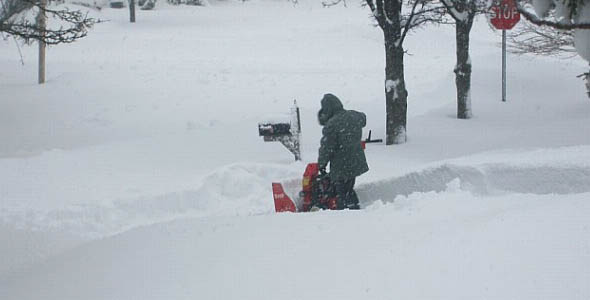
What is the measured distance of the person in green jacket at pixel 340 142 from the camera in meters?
8.04

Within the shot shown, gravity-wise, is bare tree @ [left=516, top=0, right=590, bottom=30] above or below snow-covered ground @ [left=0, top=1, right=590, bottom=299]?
above

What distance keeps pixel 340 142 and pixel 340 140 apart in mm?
24

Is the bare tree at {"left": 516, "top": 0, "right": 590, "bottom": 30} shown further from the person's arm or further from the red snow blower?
the red snow blower

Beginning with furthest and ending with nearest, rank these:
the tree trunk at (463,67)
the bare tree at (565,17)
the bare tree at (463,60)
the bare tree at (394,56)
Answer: the tree trunk at (463,67), the bare tree at (463,60), the bare tree at (394,56), the bare tree at (565,17)

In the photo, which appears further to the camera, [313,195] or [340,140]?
[313,195]

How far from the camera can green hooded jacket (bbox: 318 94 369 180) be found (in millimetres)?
8039

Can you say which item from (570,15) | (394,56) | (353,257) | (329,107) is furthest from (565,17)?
(394,56)

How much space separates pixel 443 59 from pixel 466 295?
27298 millimetres

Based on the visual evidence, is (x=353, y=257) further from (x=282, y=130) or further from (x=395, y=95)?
(x=395, y=95)

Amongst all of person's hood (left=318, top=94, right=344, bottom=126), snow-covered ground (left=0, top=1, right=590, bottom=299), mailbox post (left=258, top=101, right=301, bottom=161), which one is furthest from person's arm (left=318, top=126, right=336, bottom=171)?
mailbox post (left=258, top=101, right=301, bottom=161)

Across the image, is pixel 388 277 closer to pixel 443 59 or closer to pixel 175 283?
pixel 175 283

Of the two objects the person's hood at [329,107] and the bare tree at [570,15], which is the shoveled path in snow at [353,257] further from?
the bare tree at [570,15]

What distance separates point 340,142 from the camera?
811cm

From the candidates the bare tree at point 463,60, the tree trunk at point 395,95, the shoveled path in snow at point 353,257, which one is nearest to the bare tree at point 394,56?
the tree trunk at point 395,95
